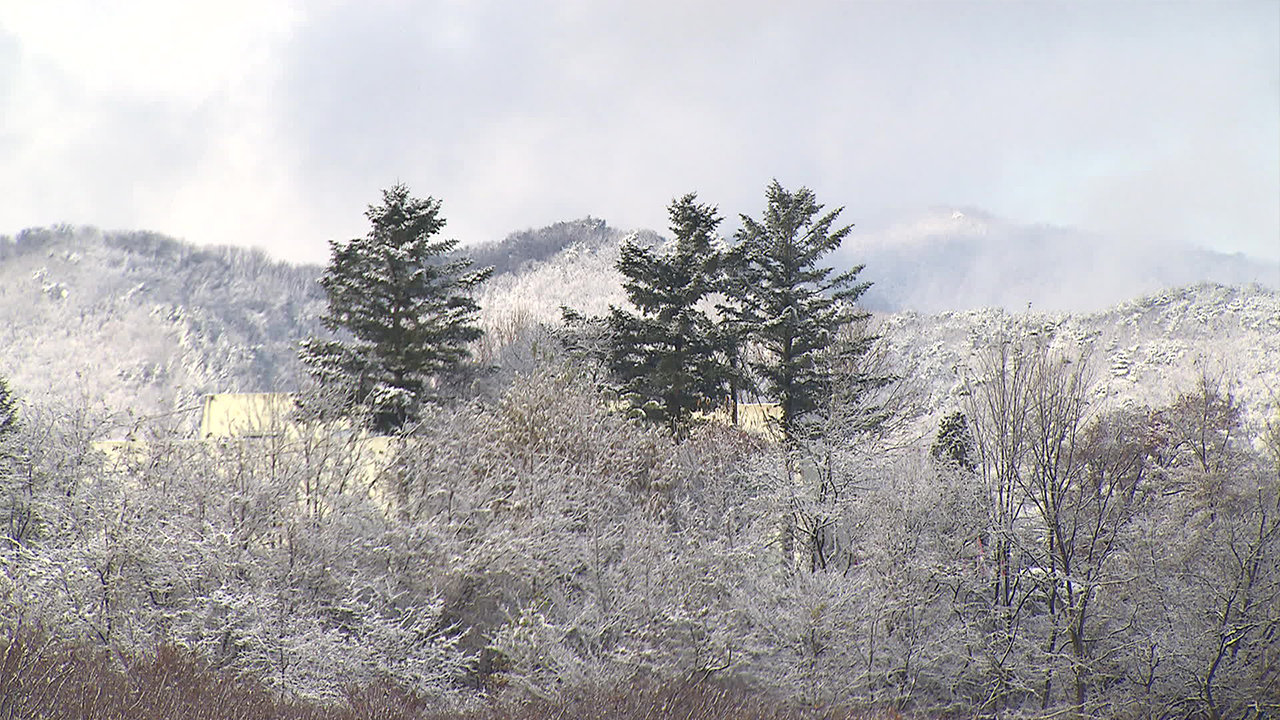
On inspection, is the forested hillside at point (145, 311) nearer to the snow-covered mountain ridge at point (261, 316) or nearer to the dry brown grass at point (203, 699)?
the snow-covered mountain ridge at point (261, 316)

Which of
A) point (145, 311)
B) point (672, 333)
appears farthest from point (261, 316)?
point (672, 333)

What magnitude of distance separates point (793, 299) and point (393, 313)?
41.5ft

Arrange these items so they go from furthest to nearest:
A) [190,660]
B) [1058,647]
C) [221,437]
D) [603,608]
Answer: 1. [1058,647]
2. [221,437]
3. [603,608]
4. [190,660]

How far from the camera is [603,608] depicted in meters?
16.6

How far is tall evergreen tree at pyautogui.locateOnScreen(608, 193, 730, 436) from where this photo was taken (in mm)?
24812

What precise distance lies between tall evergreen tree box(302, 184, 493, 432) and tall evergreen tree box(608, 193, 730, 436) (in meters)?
5.00

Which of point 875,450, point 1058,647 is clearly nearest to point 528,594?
point 875,450

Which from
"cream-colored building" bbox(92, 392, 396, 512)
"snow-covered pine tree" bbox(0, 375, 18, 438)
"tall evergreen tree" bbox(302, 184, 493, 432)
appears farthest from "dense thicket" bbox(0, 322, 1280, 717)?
"tall evergreen tree" bbox(302, 184, 493, 432)

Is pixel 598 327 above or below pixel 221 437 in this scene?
above

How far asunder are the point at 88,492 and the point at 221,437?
123 inches

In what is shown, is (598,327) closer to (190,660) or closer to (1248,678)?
(190,660)

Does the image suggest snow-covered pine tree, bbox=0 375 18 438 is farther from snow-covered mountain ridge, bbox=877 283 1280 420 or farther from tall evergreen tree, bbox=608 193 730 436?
snow-covered mountain ridge, bbox=877 283 1280 420

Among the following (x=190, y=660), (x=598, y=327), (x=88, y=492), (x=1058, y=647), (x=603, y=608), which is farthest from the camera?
(x=598, y=327)

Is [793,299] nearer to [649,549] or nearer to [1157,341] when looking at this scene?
[649,549]
